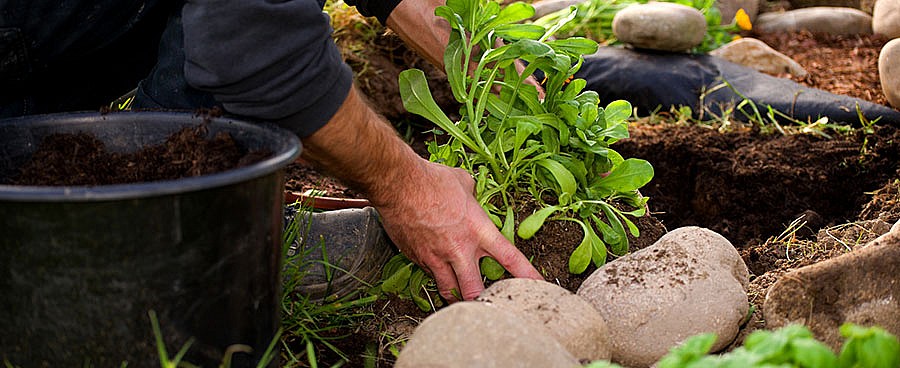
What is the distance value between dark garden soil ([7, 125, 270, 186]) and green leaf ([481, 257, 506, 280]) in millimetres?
646

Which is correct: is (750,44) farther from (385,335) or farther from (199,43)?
(199,43)

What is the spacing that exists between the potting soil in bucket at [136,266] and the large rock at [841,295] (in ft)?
3.30

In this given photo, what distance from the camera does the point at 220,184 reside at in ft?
3.86

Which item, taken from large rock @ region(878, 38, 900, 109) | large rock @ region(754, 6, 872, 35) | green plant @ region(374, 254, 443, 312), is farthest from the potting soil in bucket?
large rock @ region(754, 6, 872, 35)

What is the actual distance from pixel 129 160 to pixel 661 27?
126 inches

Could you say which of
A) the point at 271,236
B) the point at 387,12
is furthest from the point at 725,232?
the point at 271,236

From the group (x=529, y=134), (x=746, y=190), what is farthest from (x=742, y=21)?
(x=529, y=134)

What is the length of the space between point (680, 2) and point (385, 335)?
364 cm

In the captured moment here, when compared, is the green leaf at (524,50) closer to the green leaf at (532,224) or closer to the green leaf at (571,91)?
the green leaf at (571,91)

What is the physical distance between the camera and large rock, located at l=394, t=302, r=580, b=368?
50.6 inches

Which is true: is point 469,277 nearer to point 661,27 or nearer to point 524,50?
point 524,50

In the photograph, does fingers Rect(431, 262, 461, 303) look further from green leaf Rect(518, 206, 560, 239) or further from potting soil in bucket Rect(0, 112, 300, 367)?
potting soil in bucket Rect(0, 112, 300, 367)

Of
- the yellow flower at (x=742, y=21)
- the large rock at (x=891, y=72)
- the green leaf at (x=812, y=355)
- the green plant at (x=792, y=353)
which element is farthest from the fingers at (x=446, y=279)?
the yellow flower at (x=742, y=21)

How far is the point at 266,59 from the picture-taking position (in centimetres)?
140
